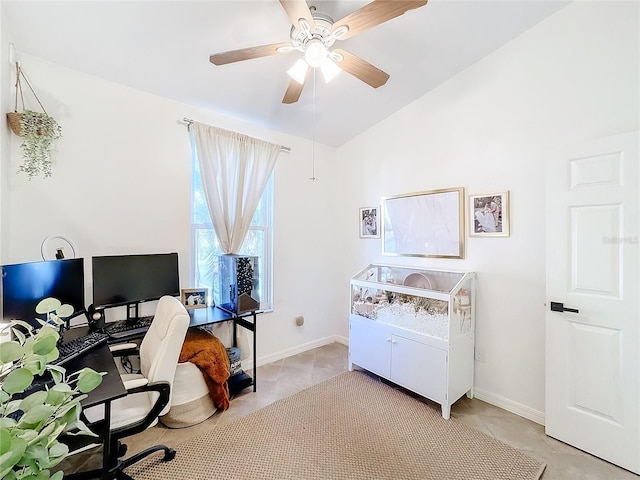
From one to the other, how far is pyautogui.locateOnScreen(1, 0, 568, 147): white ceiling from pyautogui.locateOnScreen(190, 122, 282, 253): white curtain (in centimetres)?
30

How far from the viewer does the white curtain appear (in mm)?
2635

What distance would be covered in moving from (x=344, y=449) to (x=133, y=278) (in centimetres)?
197

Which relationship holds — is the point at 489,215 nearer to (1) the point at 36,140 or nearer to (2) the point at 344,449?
(2) the point at 344,449

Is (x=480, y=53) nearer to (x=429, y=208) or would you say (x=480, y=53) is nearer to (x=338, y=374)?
(x=429, y=208)

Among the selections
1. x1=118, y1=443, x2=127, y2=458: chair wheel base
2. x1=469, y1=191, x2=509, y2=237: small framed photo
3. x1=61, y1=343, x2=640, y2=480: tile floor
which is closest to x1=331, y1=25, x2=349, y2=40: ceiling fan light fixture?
x1=469, y1=191, x2=509, y2=237: small framed photo

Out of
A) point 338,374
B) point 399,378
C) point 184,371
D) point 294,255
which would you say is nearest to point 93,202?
point 184,371

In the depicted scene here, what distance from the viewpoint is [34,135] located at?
5.98 ft

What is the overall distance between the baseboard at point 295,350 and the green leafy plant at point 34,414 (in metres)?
2.49

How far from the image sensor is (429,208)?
284 centimetres

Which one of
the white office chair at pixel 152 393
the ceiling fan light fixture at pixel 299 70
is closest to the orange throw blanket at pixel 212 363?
the white office chair at pixel 152 393

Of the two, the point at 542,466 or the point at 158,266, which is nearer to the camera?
the point at 542,466

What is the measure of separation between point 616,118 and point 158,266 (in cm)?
346

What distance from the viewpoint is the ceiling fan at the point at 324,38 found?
1.39 m

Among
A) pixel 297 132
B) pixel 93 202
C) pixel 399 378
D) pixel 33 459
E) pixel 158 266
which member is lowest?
pixel 399 378
